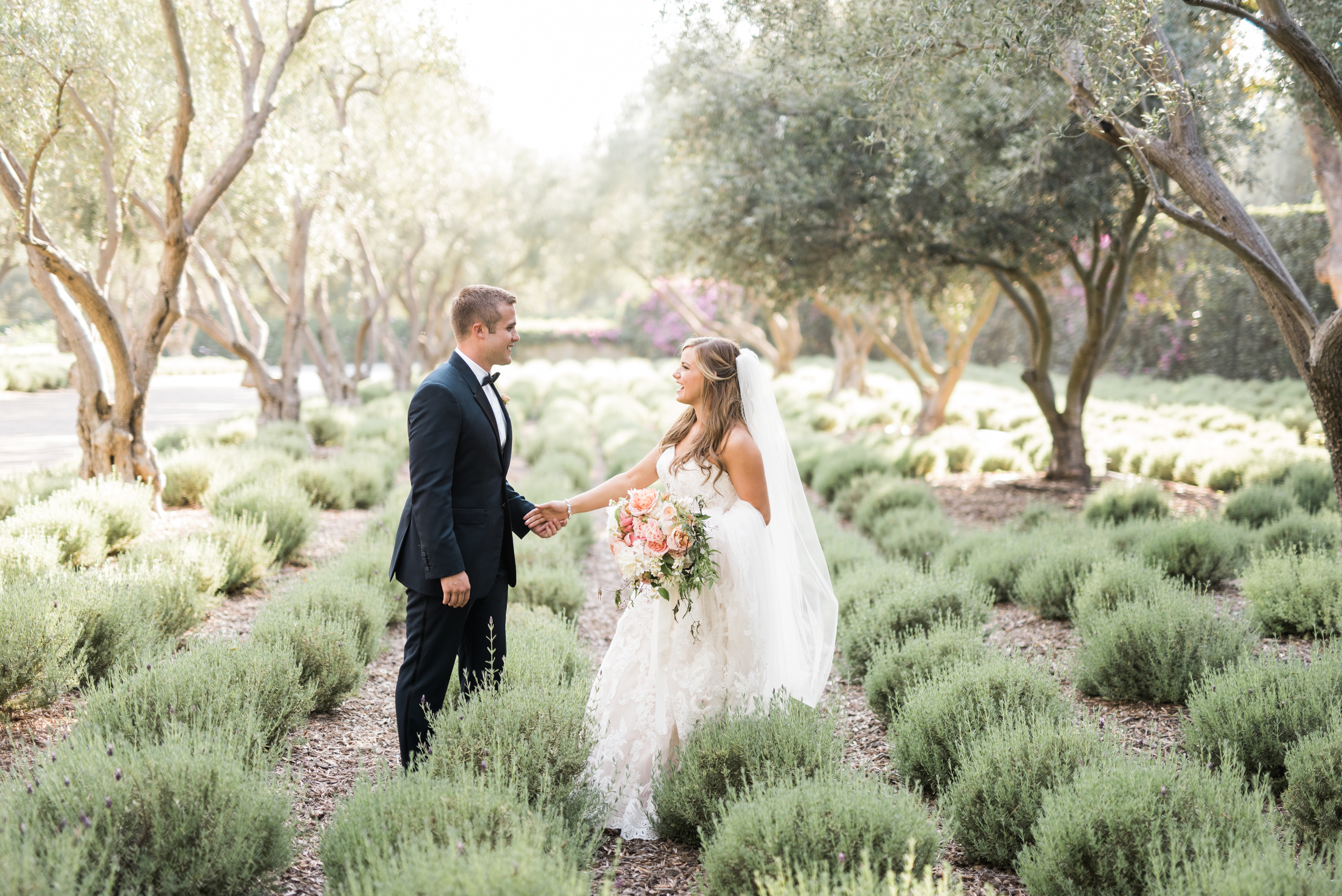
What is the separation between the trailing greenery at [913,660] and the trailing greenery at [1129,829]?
1.43 meters

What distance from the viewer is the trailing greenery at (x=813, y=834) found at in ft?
8.50

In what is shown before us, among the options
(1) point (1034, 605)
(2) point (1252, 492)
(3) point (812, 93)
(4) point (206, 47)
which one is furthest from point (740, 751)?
(4) point (206, 47)

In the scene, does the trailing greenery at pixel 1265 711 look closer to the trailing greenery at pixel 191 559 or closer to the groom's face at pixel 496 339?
the groom's face at pixel 496 339

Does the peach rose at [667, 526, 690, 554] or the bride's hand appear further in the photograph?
the bride's hand

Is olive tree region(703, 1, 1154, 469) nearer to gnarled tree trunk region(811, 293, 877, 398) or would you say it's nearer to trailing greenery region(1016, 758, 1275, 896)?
trailing greenery region(1016, 758, 1275, 896)

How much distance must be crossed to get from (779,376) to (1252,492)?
20.2 meters

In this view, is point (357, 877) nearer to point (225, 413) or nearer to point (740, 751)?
point (740, 751)

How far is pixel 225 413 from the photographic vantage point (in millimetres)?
20344

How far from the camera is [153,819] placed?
8.34ft

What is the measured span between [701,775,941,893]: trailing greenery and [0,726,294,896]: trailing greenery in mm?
1464

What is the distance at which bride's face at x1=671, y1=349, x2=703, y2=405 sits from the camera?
3.79 metres

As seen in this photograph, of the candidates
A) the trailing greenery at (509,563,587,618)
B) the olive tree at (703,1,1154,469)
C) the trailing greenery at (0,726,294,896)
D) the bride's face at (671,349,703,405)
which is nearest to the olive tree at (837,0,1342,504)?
the olive tree at (703,1,1154,469)

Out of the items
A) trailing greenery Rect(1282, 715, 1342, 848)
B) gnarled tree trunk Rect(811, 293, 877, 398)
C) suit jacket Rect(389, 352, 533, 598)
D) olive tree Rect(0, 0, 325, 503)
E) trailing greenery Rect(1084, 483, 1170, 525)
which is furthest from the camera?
gnarled tree trunk Rect(811, 293, 877, 398)

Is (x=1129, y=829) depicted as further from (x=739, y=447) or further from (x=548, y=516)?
(x=548, y=516)
